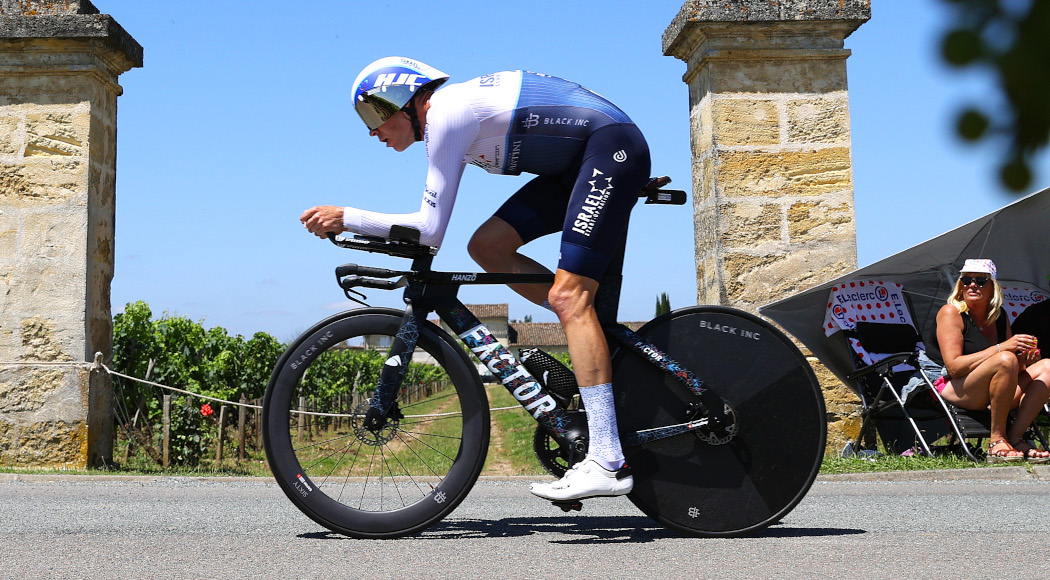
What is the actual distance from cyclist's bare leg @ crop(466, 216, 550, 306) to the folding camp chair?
378 centimetres

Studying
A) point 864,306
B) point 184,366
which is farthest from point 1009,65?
point 184,366

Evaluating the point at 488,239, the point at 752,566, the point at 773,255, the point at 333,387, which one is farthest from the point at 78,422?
the point at 333,387

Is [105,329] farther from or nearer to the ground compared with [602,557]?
farther from the ground

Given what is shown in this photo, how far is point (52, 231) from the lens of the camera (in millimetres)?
6891

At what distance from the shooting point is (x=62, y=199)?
6910 millimetres

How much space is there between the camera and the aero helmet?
3.33 meters

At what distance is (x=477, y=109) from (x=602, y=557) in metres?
1.46

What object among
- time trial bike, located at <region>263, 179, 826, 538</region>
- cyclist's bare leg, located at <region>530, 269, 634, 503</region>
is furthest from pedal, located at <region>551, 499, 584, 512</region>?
time trial bike, located at <region>263, 179, 826, 538</region>

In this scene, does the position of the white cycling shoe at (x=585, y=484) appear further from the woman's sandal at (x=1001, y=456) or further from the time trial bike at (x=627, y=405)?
the woman's sandal at (x=1001, y=456)

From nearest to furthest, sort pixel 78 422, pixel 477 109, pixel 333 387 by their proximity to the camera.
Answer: pixel 477 109 → pixel 78 422 → pixel 333 387

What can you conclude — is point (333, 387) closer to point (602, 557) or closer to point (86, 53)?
point (86, 53)

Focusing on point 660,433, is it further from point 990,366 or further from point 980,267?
point 980,267

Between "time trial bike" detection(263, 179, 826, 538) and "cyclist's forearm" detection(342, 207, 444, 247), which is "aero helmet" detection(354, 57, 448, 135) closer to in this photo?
"cyclist's forearm" detection(342, 207, 444, 247)

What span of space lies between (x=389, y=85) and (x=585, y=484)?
145 centimetres
